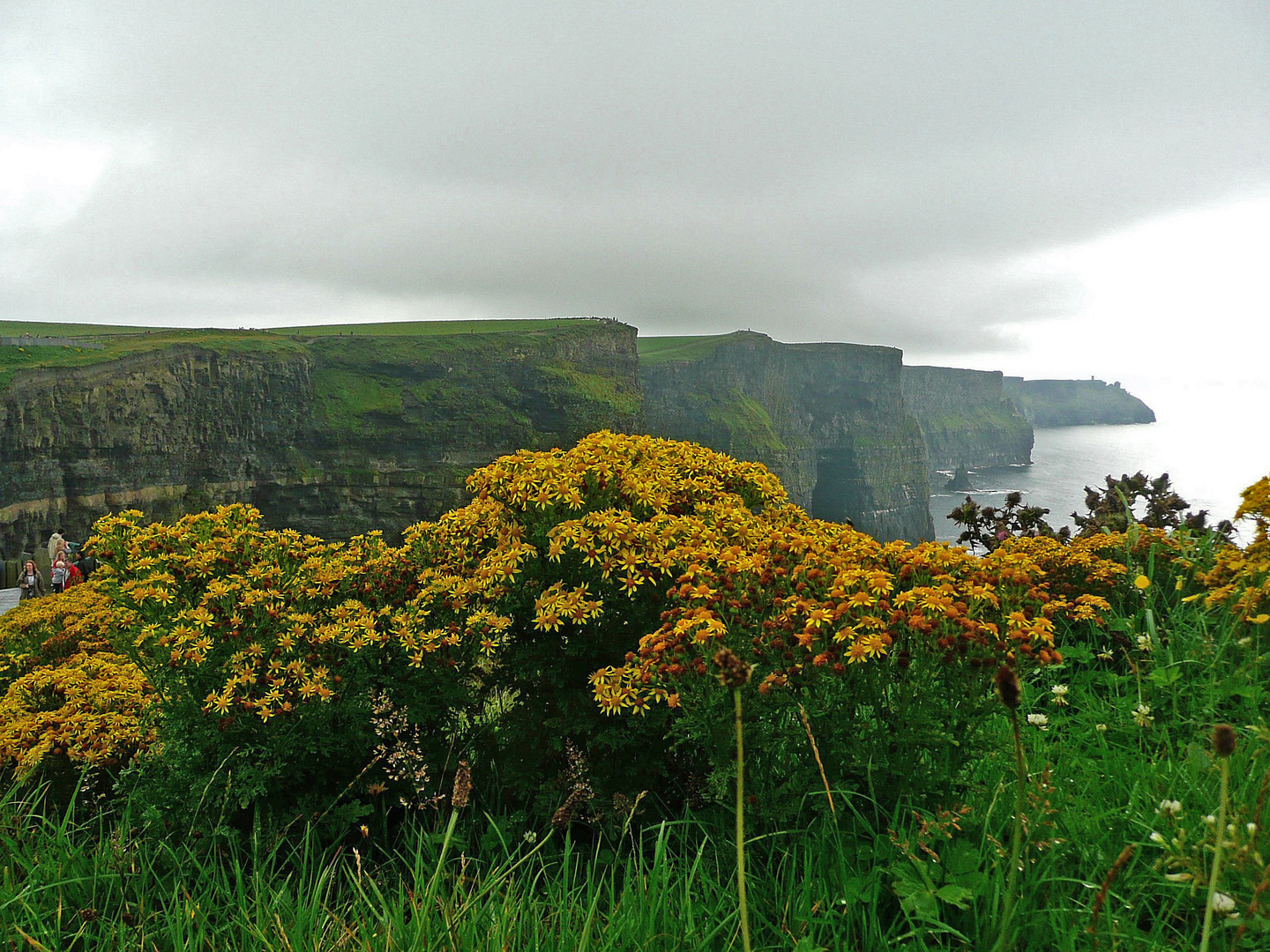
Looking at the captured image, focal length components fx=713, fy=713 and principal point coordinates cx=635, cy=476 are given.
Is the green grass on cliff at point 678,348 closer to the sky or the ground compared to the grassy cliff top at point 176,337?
closer to the sky

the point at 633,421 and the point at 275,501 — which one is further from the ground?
the point at 633,421

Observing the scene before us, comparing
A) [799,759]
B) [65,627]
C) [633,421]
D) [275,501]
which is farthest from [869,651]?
[633,421]

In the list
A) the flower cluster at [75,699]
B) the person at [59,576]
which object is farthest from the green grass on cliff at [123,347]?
the flower cluster at [75,699]

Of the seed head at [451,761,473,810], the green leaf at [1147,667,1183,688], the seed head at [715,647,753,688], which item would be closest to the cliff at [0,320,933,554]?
the green leaf at [1147,667,1183,688]

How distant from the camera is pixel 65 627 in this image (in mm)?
7406

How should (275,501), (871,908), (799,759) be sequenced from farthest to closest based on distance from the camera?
(275,501) → (799,759) → (871,908)

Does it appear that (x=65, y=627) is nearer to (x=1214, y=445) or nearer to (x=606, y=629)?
(x=606, y=629)

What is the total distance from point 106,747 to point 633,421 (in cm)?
10847

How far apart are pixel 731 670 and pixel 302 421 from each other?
10007cm

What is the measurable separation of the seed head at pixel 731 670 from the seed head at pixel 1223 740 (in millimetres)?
713

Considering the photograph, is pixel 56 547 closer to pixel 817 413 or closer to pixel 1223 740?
pixel 1223 740

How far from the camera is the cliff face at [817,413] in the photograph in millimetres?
143750

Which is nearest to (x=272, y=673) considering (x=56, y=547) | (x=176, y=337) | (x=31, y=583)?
(x=31, y=583)

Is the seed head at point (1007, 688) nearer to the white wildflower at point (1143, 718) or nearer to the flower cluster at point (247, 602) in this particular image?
the white wildflower at point (1143, 718)
